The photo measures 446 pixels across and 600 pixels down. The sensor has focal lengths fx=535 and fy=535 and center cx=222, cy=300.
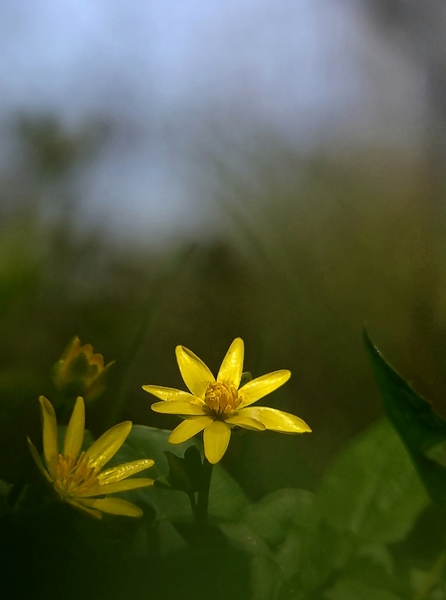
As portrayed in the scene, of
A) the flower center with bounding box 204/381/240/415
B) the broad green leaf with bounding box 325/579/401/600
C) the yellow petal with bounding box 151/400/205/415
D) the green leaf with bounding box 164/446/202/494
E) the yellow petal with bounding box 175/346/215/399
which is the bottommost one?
the broad green leaf with bounding box 325/579/401/600

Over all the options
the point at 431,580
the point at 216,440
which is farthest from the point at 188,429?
the point at 431,580

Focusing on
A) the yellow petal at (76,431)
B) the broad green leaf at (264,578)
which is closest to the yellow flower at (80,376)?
the yellow petal at (76,431)

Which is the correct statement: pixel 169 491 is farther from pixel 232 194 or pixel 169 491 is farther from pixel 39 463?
pixel 232 194

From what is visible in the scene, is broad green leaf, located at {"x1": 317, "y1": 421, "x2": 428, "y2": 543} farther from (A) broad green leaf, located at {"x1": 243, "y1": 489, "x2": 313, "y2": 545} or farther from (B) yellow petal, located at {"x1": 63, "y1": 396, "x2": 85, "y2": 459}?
(B) yellow petal, located at {"x1": 63, "y1": 396, "x2": 85, "y2": 459}

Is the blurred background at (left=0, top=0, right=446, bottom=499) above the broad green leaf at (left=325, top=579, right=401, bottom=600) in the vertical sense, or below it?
above

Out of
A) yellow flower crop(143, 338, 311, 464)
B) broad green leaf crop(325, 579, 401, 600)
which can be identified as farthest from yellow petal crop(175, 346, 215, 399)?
broad green leaf crop(325, 579, 401, 600)

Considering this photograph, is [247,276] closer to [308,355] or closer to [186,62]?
[308,355]
